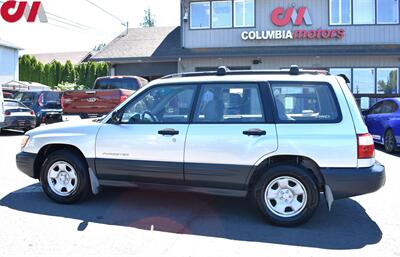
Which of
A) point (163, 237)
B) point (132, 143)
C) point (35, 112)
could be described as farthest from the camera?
point (35, 112)

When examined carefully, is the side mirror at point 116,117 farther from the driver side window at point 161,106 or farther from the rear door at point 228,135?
the rear door at point 228,135

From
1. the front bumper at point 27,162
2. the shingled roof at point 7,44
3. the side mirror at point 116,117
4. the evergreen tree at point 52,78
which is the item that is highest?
the shingled roof at point 7,44

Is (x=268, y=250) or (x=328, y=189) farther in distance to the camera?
(x=328, y=189)

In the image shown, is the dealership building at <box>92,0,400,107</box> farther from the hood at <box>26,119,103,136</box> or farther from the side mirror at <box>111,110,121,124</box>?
the side mirror at <box>111,110,121,124</box>

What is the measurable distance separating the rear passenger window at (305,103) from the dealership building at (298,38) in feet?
44.3

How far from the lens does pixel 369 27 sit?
18.5 m

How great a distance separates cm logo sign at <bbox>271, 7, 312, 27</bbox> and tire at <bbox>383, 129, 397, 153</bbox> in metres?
8.93

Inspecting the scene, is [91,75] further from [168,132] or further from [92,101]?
[168,132]

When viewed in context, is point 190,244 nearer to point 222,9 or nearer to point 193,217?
point 193,217

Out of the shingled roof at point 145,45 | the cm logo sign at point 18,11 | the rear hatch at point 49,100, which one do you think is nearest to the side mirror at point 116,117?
the rear hatch at point 49,100

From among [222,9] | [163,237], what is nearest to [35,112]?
[222,9]

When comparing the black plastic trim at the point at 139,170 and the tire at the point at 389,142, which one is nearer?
the black plastic trim at the point at 139,170

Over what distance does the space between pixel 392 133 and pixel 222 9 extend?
36.2 feet

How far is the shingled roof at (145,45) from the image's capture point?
66.4 ft
